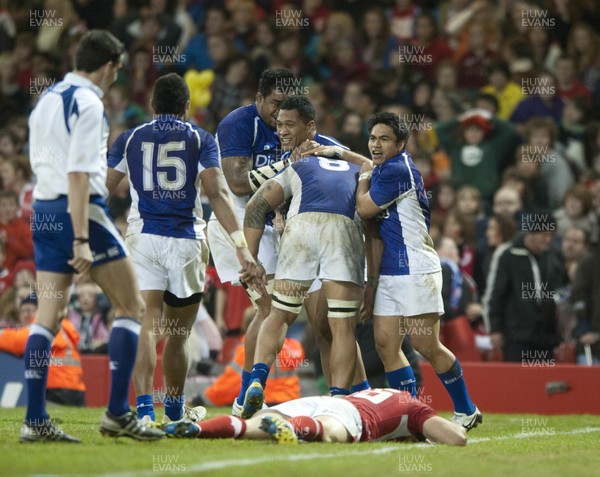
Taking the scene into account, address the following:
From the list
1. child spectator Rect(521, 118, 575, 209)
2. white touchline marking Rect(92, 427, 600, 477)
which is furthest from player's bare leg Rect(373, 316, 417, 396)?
child spectator Rect(521, 118, 575, 209)

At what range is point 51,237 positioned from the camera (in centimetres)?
711

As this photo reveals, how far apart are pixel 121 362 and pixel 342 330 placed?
1.98 m

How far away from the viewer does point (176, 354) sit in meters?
8.69

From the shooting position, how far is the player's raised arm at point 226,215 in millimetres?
8031

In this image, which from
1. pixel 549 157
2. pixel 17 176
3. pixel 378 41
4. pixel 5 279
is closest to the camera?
pixel 549 157

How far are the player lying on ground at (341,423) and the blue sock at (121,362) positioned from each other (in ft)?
→ 1.32

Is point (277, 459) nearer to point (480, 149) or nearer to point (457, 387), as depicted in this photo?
point (457, 387)

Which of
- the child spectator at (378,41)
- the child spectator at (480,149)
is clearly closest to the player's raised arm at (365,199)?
the child spectator at (480,149)

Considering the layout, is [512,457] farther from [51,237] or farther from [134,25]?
[134,25]

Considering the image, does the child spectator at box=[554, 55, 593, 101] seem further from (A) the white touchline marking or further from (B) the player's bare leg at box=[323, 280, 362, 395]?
(A) the white touchline marking

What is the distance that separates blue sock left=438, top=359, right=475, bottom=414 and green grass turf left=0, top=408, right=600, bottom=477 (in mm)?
523

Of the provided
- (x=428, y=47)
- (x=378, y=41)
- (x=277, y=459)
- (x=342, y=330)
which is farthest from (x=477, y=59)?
(x=277, y=459)

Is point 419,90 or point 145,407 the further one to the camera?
point 419,90

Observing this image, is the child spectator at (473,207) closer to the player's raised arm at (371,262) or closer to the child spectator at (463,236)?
the child spectator at (463,236)
